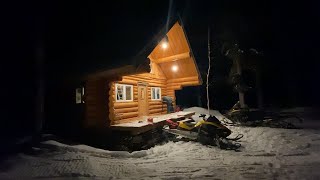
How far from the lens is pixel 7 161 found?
20.1 ft

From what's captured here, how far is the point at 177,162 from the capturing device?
619cm

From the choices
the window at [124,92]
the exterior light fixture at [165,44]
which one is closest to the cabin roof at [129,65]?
the window at [124,92]

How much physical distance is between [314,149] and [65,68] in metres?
11.2

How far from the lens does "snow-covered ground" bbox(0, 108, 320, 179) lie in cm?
497

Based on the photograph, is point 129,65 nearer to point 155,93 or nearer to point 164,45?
point 164,45

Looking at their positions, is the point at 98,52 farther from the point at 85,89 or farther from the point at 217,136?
the point at 217,136

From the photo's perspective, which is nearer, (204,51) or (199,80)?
(199,80)

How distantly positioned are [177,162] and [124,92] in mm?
5644

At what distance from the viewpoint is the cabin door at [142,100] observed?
12.3m

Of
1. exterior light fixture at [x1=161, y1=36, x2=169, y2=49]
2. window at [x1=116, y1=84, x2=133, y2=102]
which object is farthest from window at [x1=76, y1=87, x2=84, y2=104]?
exterior light fixture at [x1=161, y1=36, x2=169, y2=49]

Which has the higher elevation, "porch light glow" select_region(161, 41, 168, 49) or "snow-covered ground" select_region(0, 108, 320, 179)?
"porch light glow" select_region(161, 41, 168, 49)

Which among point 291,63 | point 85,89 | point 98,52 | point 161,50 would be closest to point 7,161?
point 85,89

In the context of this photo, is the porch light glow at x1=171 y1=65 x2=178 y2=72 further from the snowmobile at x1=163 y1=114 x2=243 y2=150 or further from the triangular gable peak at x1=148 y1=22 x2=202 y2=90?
the snowmobile at x1=163 y1=114 x2=243 y2=150

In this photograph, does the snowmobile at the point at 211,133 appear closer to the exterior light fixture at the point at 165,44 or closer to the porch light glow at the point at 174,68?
the exterior light fixture at the point at 165,44
